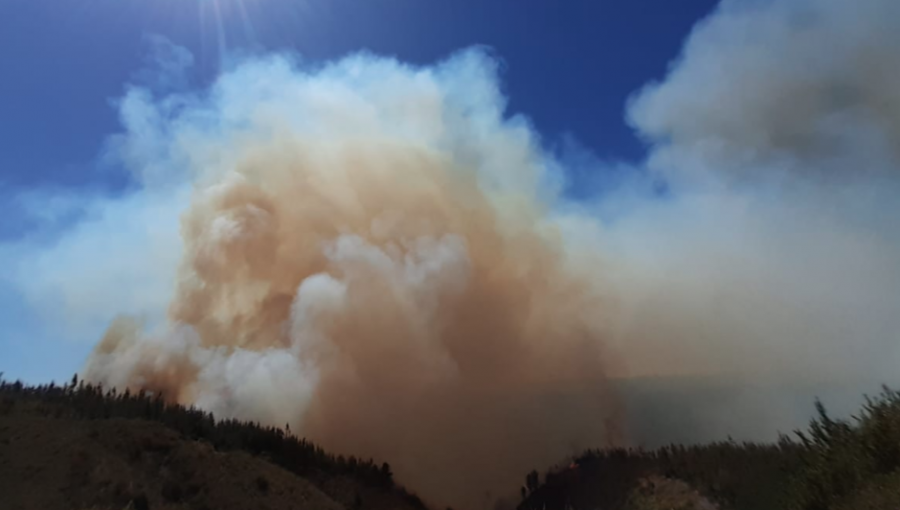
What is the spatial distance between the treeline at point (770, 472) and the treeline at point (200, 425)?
1099 centimetres

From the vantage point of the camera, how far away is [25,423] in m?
26.7

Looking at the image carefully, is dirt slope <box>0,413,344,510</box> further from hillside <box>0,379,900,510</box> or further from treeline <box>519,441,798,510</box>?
treeline <box>519,441,798,510</box>

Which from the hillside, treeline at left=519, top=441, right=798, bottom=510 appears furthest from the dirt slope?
treeline at left=519, top=441, right=798, bottom=510

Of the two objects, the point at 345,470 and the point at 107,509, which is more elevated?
the point at 345,470

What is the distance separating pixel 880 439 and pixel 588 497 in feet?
77.6

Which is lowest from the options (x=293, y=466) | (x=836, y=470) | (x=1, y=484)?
(x=836, y=470)

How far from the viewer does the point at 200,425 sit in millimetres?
34719

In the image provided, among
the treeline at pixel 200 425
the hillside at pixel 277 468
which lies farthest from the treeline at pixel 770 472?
the treeline at pixel 200 425

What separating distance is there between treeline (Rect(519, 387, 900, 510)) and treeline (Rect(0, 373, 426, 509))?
11.0 m

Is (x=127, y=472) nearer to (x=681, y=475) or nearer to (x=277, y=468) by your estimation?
(x=277, y=468)

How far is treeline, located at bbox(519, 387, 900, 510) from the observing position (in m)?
16.6

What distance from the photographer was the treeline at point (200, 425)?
102 feet

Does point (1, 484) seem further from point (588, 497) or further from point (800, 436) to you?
point (588, 497)

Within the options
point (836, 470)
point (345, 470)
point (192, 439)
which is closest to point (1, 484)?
point (192, 439)
